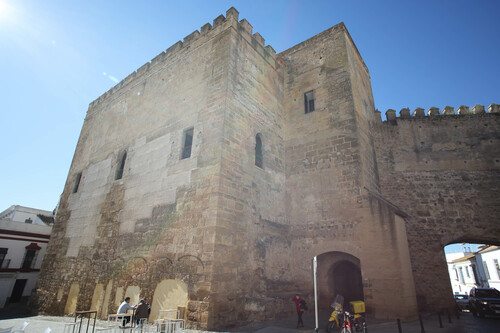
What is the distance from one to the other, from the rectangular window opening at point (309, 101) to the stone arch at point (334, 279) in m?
5.50

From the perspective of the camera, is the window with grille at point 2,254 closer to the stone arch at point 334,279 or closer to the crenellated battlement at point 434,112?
the stone arch at point 334,279

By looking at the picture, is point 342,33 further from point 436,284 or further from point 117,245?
point 117,245

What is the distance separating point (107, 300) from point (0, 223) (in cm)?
1514

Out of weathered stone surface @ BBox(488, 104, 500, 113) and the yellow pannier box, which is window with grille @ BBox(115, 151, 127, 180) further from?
weathered stone surface @ BBox(488, 104, 500, 113)

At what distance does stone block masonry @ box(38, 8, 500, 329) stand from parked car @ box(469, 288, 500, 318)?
2.06 metres

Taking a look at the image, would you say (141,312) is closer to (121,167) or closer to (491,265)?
(121,167)

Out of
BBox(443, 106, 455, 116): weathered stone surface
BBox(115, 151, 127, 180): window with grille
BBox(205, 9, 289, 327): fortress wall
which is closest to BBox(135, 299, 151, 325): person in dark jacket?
BBox(205, 9, 289, 327): fortress wall

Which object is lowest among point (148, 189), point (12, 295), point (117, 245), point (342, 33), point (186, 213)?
point (12, 295)

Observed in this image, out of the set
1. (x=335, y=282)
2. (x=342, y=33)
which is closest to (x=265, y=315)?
A: (x=335, y=282)

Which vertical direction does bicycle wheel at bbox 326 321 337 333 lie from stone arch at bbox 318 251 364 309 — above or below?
below

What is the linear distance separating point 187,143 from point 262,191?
9.67 feet

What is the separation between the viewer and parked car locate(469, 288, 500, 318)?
10.0 m

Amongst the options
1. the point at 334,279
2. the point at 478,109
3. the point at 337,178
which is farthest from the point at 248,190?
the point at 478,109

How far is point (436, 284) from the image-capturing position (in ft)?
32.1
